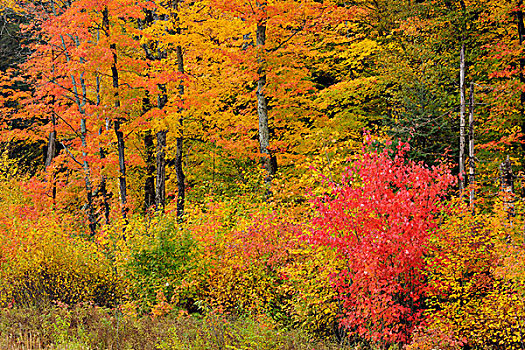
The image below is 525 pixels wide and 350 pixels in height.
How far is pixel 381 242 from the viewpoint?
7.14 meters

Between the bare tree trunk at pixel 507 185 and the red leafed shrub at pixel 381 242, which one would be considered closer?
the red leafed shrub at pixel 381 242

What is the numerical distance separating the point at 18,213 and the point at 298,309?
10607mm

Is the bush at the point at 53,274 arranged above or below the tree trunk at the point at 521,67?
below

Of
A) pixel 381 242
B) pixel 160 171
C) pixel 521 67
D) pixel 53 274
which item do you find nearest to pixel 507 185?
pixel 381 242

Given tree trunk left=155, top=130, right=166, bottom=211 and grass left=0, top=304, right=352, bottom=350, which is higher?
tree trunk left=155, top=130, right=166, bottom=211

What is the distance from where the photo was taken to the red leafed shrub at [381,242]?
7172 millimetres

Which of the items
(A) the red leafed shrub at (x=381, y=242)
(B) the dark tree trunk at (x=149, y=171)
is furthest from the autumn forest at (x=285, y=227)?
(B) the dark tree trunk at (x=149, y=171)

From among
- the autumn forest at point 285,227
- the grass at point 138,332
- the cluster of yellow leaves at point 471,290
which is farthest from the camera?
the autumn forest at point 285,227

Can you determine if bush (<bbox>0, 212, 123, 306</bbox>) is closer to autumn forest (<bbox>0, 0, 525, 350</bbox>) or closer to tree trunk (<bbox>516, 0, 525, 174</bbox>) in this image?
autumn forest (<bbox>0, 0, 525, 350</bbox>)

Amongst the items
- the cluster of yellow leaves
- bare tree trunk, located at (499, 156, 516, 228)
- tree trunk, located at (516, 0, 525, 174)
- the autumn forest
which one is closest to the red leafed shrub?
the autumn forest

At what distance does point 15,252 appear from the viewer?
9977 millimetres

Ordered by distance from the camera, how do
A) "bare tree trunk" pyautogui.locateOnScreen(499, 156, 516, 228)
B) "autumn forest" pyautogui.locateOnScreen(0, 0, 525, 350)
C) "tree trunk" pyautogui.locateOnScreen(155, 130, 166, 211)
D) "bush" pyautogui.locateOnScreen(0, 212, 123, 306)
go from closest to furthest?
1. "autumn forest" pyautogui.locateOnScreen(0, 0, 525, 350)
2. "bare tree trunk" pyautogui.locateOnScreen(499, 156, 516, 228)
3. "bush" pyautogui.locateOnScreen(0, 212, 123, 306)
4. "tree trunk" pyautogui.locateOnScreen(155, 130, 166, 211)

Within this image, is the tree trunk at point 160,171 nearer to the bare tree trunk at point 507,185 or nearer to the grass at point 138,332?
the grass at point 138,332

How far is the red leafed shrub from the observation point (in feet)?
23.5
